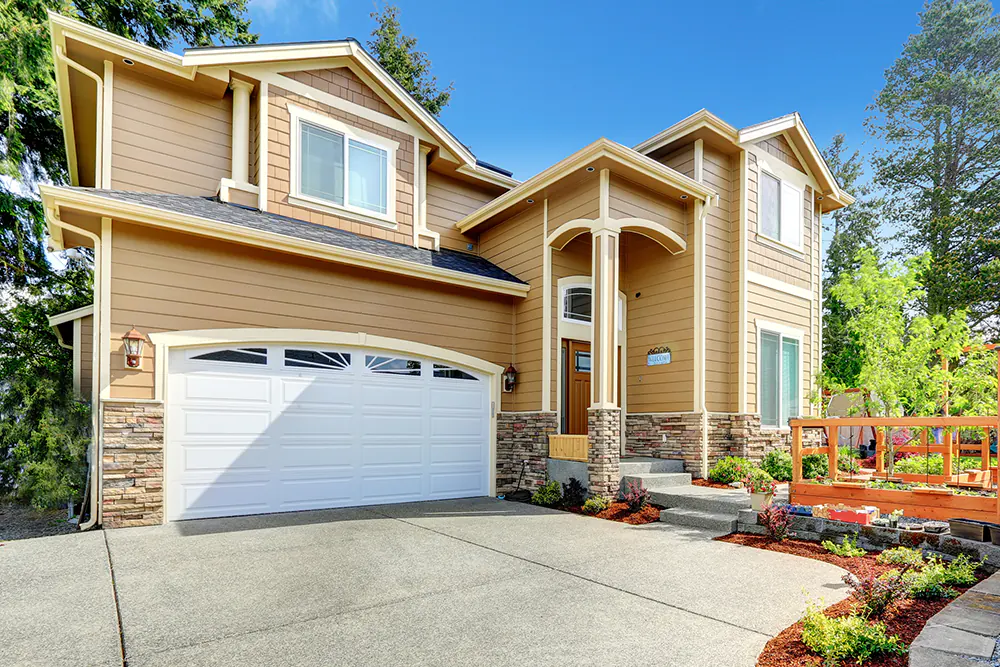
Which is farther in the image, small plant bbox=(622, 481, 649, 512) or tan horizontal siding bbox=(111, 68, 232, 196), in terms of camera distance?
tan horizontal siding bbox=(111, 68, 232, 196)

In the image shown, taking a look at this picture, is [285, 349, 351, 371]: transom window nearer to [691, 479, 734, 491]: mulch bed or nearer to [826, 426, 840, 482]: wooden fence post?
[691, 479, 734, 491]: mulch bed

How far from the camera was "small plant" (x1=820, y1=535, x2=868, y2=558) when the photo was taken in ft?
18.2

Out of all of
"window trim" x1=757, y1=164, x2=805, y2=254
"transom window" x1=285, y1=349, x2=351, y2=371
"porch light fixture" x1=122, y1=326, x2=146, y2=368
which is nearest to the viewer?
"porch light fixture" x1=122, y1=326, x2=146, y2=368

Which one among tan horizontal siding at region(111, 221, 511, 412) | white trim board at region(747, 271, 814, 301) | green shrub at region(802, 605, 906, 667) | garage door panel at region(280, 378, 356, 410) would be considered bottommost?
green shrub at region(802, 605, 906, 667)

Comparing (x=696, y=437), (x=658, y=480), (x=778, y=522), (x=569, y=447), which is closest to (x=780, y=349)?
(x=696, y=437)

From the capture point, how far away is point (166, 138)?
853cm

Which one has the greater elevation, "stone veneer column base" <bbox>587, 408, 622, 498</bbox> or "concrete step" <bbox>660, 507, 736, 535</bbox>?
"stone veneer column base" <bbox>587, 408, 622, 498</bbox>

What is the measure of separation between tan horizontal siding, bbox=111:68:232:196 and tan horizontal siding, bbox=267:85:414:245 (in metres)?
0.79

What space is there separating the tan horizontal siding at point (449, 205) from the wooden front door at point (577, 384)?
312 centimetres

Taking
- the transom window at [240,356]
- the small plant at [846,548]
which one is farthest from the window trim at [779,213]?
the transom window at [240,356]

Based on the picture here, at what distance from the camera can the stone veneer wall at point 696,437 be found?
9.31 m

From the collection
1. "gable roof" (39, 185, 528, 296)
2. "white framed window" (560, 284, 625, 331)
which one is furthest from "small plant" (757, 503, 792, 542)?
"gable roof" (39, 185, 528, 296)

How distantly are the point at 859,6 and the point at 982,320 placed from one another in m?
11.0

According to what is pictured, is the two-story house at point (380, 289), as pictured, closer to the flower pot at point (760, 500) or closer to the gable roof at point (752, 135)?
the gable roof at point (752, 135)
